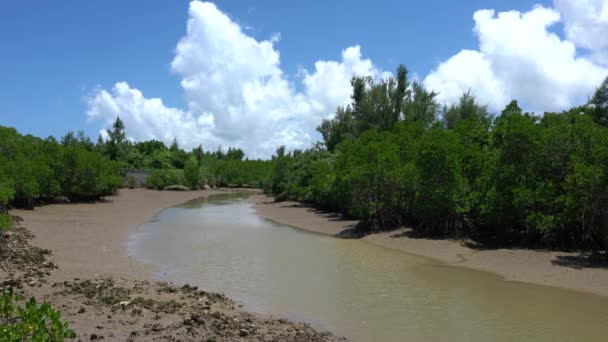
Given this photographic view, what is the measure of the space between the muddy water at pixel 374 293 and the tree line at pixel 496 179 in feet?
11.9

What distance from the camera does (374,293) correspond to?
14.8m

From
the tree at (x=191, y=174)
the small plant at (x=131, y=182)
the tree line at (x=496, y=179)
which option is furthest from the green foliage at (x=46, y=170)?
the tree at (x=191, y=174)

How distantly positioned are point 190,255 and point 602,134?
17632 millimetres

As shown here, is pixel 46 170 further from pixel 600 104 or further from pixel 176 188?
pixel 176 188

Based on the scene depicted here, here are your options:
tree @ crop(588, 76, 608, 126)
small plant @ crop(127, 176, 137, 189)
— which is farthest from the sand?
small plant @ crop(127, 176, 137, 189)

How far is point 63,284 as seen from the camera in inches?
499

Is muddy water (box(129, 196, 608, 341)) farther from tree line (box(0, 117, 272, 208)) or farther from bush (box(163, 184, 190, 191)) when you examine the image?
bush (box(163, 184, 190, 191))

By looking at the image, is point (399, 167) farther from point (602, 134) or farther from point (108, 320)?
point (108, 320)

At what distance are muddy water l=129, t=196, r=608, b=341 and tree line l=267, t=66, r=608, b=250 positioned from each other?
3.61 meters

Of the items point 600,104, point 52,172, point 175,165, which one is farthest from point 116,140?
point 600,104

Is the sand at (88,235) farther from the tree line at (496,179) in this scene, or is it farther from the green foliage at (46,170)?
the tree line at (496,179)

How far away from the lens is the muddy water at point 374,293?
11469mm

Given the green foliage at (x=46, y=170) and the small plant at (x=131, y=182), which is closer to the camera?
the green foliage at (x=46, y=170)

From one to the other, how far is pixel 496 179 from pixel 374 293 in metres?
10.7
